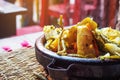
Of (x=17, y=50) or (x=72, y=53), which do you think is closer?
(x=72, y=53)

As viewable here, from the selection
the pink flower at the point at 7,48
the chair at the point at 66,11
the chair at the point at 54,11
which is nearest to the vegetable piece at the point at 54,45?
the pink flower at the point at 7,48

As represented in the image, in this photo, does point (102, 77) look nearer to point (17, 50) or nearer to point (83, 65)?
point (83, 65)

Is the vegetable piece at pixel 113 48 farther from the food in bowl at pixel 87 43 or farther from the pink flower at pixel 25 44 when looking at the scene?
the pink flower at pixel 25 44

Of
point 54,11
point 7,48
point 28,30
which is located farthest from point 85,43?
point 54,11

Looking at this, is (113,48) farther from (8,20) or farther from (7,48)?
(8,20)

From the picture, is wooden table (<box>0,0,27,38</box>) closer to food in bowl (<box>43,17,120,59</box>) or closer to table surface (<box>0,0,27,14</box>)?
table surface (<box>0,0,27,14</box>)

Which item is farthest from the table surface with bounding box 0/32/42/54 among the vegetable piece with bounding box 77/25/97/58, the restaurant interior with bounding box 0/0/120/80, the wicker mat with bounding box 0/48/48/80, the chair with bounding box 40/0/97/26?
the chair with bounding box 40/0/97/26

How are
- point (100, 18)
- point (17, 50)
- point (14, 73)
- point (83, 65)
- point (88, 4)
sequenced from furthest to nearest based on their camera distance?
point (88, 4) → point (100, 18) → point (17, 50) → point (14, 73) → point (83, 65)

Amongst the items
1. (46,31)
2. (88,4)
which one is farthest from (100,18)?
(46,31)
